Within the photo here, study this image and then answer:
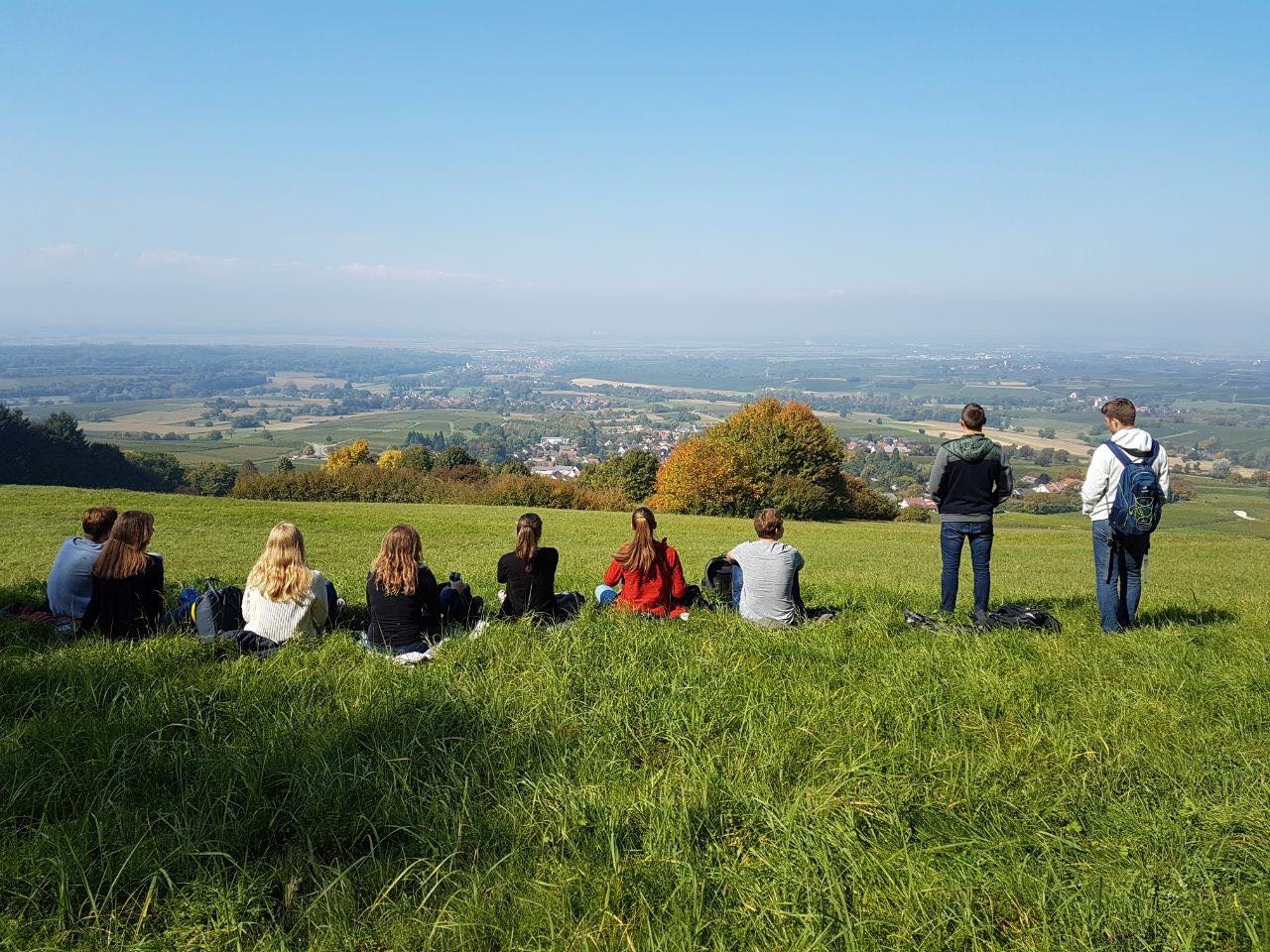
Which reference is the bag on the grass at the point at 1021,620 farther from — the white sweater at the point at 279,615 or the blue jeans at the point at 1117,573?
the white sweater at the point at 279,615

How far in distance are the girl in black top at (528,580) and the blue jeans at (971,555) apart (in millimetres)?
3831

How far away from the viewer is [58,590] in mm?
6609

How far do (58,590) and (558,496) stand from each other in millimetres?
35308

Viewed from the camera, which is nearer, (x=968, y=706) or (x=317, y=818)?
(x=317, y=818)

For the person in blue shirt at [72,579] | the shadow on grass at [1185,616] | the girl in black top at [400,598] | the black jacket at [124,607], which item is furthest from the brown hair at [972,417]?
the person in blue shirt at [72,579]

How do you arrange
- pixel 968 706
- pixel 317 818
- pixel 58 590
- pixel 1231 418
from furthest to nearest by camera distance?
pixel 1231 418 < pixel 58 590 < pixel 968 706 < pixel 317 818

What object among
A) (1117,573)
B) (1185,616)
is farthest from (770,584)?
(1185,616)

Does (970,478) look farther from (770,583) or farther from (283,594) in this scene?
(283,594)

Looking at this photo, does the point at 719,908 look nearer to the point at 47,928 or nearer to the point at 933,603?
the point at 47,928

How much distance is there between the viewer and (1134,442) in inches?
266

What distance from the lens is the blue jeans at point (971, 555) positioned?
726 cm

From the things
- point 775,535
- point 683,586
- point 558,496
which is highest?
point 775,535

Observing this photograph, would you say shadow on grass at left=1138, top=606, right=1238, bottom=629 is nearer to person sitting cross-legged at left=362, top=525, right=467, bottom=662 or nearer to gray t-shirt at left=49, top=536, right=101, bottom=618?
person sitting cross-legged at left=362, top=525, right=467, bottom=662

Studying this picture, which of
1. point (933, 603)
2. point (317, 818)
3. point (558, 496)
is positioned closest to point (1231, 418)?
point (558, 496)
